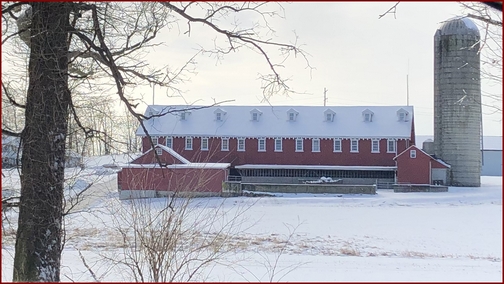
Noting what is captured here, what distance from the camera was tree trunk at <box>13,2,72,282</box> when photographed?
221 inches

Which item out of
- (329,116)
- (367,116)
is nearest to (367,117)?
(367,116)

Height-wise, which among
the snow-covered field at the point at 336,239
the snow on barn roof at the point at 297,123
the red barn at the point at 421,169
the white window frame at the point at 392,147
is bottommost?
the snow-covered field at the point at 336,239

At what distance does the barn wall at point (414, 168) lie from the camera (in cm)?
3281

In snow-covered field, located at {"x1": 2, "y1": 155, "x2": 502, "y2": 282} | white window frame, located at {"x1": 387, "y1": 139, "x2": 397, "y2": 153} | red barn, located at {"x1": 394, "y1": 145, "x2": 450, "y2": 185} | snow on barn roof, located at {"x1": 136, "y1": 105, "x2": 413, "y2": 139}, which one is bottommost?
snow-covered field, located at {"x1": 2, "y1": 155, "x2": 502, "y2": 282}

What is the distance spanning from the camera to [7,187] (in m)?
5.80

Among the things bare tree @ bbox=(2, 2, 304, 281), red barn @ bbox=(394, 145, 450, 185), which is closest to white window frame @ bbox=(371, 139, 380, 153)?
red barn @ bbox=(394, 145, 450, 185)

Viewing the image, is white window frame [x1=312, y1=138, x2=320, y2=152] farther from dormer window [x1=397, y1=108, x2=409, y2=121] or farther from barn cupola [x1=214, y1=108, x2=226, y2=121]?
barn cupola [x1=214, y1=108, x2=226, y2=121]

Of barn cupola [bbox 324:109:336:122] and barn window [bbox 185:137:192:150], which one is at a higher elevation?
barn cupola [bbox 324:109:336:122]

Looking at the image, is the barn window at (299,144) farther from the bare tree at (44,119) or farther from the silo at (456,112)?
the bare tree at (44,119)

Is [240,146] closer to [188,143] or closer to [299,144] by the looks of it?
[188,143]

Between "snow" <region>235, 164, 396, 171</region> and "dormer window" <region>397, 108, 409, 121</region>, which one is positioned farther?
"dormer window" <region>397, 108, 409, 121</region>

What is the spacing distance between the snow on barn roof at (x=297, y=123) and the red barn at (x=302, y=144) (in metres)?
0.07

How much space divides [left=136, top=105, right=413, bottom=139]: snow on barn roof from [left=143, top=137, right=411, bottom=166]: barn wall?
537mm

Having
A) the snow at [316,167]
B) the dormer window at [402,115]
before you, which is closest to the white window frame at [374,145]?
the snow at [316,167]
